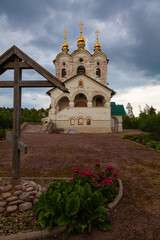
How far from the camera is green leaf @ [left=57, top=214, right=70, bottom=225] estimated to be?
2.26 metres

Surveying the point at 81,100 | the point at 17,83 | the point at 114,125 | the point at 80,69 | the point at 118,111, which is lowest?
the point at 114,125

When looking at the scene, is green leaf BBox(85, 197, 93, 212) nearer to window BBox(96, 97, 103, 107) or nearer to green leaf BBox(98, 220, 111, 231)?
green leaf BBox(98, 220, 111, 231)

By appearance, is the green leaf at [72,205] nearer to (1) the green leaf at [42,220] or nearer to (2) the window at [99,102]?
(1) the green leaf at [42,220]

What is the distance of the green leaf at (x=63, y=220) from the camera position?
2.26 meters

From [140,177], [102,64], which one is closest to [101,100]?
[102,64]

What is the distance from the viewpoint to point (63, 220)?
2299 millimetres

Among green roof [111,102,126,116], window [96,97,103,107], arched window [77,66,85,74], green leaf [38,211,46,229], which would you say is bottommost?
green leaf [38,211,46,229]

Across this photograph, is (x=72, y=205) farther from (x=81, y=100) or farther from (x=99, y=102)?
(x=99, y=102)

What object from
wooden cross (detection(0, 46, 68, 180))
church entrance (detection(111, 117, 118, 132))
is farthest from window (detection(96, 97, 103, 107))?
wooden cross (detection(0, 46, 68, 180))

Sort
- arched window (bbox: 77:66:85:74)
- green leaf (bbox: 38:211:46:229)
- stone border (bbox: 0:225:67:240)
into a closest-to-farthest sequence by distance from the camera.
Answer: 1. stone border (bbox: 0:225:67:240)
2. green leaf (bbox: 38:211:46:229)
3. arched window (bbox: 77:66:85:74)

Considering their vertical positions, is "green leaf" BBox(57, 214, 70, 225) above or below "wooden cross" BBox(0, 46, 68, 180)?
below

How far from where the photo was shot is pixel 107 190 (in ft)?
10.7

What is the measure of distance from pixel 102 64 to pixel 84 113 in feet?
46.1

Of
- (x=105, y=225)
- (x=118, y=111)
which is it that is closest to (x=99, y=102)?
(x=118, y=111)
